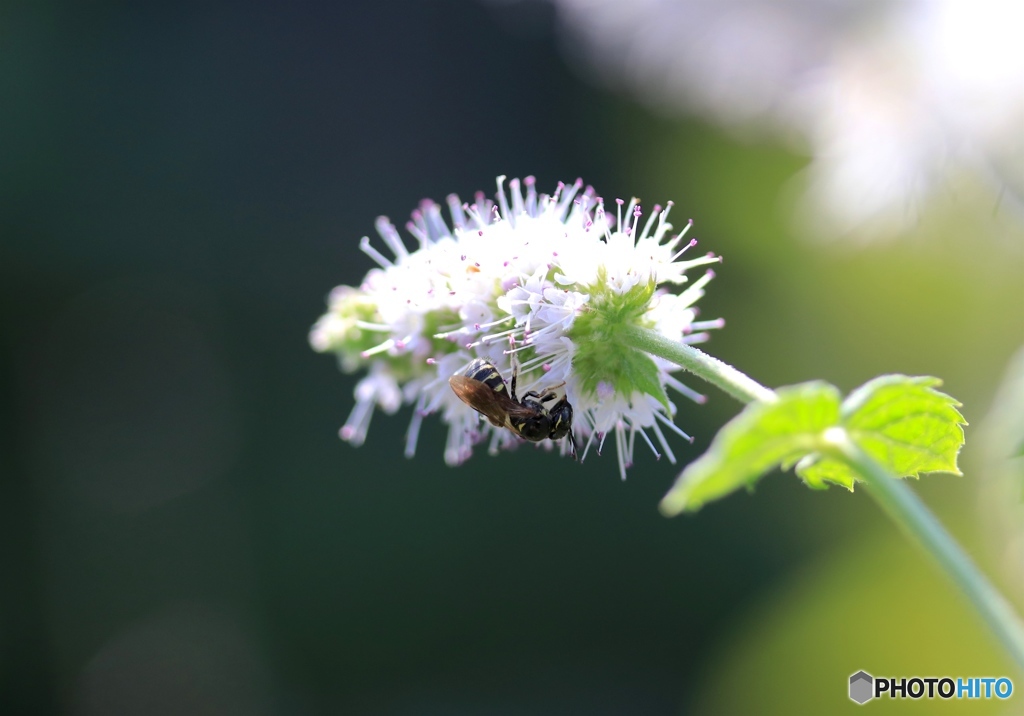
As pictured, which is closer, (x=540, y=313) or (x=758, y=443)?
(x=758, y=443)

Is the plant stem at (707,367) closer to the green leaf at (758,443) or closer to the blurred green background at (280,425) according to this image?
the green leaf at (758,443)

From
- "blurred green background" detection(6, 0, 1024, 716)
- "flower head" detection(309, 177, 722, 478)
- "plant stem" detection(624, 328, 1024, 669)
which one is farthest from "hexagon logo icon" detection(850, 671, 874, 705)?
"blurred green background" detection(6, 0, 1024, 716)

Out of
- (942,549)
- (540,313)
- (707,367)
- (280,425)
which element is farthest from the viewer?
(280,425)

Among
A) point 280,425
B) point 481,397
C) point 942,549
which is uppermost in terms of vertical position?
point 280,425

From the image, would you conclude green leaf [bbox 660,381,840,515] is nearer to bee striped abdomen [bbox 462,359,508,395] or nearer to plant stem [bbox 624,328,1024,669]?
plant stem [bbox 624,328,1024,669]

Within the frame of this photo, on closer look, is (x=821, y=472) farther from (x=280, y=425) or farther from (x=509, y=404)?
(x=280, y=425)

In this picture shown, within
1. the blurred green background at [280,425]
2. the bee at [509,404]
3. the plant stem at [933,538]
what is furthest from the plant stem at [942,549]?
the blurred green background at [280,425]

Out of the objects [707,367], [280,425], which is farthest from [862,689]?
[280,425]
